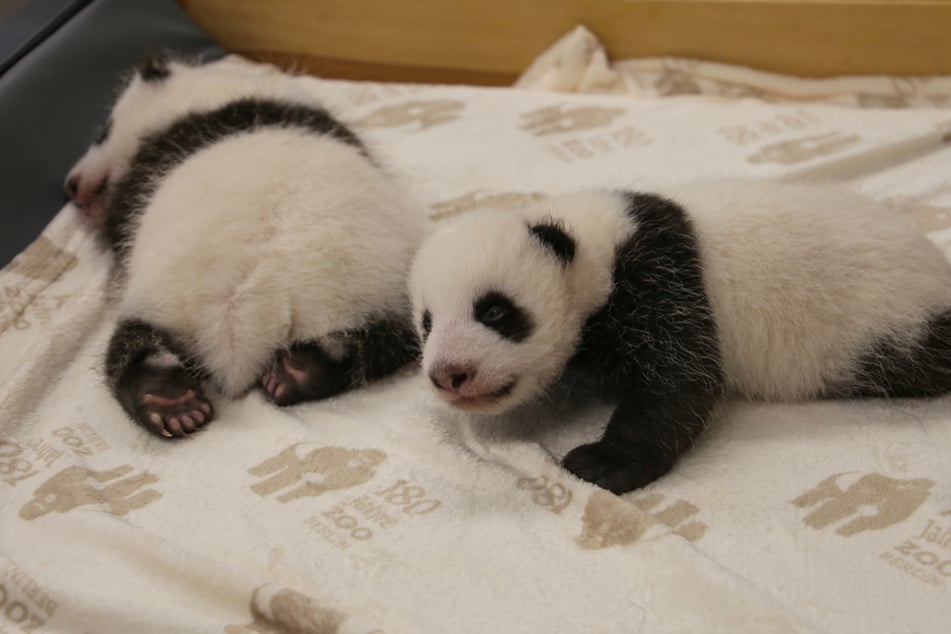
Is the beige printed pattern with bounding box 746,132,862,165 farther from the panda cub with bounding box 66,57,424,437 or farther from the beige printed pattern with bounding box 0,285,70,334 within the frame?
the beige printed pattern with bounding box 0,285,70,334

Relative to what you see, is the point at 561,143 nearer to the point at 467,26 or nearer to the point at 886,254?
the point at 467,26

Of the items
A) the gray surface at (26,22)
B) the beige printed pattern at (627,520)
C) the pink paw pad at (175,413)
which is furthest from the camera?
the gray surface at (26,22)

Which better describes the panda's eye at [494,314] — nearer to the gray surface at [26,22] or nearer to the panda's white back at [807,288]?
the panda's white back at [807,288]

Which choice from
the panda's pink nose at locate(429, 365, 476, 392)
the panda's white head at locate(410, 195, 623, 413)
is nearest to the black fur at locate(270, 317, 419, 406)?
the panda's white head at locate(410, 195, 623, 413)

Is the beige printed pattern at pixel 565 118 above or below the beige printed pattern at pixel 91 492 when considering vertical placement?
above

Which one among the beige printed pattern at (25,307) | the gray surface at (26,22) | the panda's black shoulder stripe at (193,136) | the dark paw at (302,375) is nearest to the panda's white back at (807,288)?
the dark paw at (302,375)

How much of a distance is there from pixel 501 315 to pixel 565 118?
169 cm

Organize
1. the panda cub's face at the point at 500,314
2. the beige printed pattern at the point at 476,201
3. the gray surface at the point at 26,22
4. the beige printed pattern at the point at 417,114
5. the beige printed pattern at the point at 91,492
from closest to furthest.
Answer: the panda cub's face at the point at 500,314
the beige printed pattern at the point at 91,492
the beige printed pattern at the point at 476,201
the gray surface at the point at 26,22
the beige printed pattern at the point at 417,114

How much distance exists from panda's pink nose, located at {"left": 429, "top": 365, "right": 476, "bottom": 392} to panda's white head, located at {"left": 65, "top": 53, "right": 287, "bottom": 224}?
138 cm

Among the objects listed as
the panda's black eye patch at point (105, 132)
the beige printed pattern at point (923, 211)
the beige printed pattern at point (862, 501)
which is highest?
the beige printed pattern at point (923, 211)

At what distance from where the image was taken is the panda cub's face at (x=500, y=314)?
1807 millimetres

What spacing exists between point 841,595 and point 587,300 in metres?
0.74

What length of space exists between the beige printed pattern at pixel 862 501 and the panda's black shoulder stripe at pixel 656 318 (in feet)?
0.99

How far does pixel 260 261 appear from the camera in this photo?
2.13 metres
